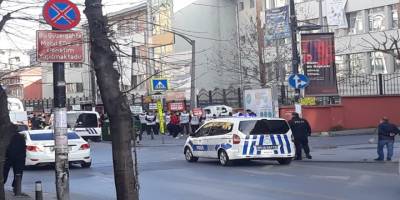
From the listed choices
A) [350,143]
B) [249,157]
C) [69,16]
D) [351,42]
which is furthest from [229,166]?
[351,42]

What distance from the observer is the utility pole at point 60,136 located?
1102cm

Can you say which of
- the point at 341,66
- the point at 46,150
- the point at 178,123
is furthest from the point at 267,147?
the point at 341,66

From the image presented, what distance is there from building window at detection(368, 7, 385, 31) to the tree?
4734 centimetres

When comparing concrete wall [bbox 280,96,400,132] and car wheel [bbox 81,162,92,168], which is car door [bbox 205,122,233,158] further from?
concrete wall [bbox 280,96,400,132]

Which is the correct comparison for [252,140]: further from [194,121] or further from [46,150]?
[194,121]

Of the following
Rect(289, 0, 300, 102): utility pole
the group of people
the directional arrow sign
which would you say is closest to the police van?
the directional arrow sign

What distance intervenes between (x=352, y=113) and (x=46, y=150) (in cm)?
1911

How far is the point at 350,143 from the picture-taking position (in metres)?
29.4

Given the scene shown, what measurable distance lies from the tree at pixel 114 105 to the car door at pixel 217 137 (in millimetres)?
14468

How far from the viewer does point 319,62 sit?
2875 centimetres

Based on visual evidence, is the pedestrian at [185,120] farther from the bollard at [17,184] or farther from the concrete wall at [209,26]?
the concrete wall at [209,26]

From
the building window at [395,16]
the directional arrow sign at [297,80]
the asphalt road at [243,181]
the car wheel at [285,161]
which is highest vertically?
the building window at [395,16]

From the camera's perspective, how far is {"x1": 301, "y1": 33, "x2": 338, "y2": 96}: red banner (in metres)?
27.8

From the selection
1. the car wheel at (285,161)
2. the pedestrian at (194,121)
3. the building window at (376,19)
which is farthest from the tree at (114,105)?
the building window at (376,19)
